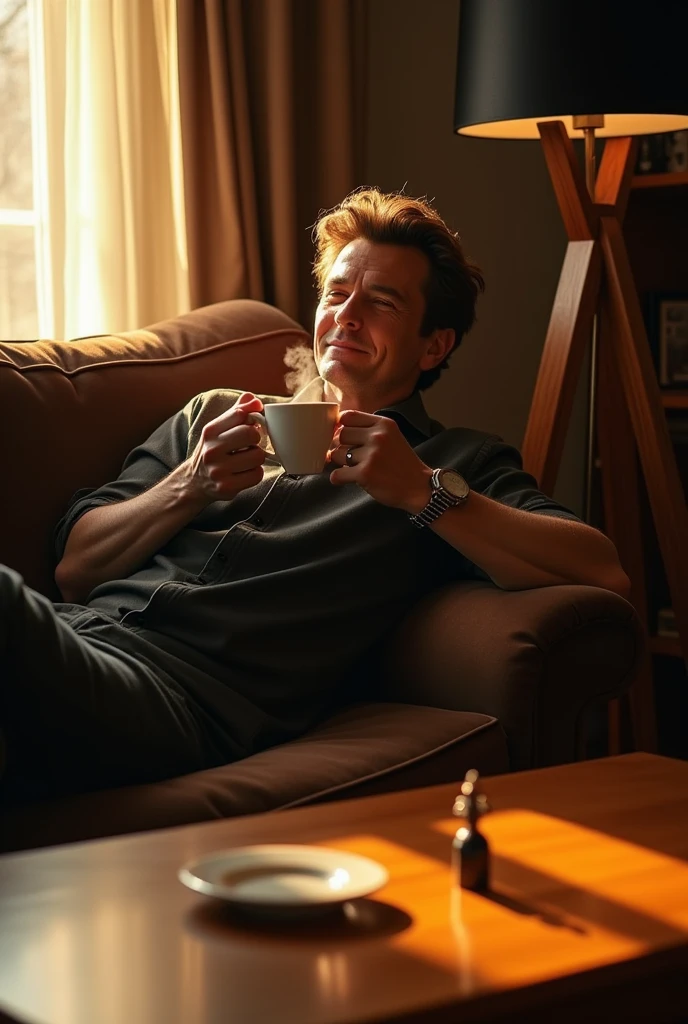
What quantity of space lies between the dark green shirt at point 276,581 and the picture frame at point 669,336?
1327 mm

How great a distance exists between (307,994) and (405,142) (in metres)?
2.86

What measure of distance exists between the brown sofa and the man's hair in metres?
0.33

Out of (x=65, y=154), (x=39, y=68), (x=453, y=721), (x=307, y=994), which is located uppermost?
(x=39, y=68)

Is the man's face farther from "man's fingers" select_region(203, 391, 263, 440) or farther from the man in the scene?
"man's fingers" select_region(203, 391, 263, 440)

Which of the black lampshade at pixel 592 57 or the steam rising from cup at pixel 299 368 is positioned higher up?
the black lampshade at pixel 592 57

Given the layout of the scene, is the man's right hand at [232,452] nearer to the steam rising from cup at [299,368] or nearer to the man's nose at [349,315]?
the man's nose at [349,315]

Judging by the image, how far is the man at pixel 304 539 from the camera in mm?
1812

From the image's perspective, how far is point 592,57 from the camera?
231 centimetres

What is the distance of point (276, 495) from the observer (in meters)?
2.03

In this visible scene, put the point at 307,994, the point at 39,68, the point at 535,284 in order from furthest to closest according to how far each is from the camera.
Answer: the point at 535,284
the point at 39,68
the point at 307,994

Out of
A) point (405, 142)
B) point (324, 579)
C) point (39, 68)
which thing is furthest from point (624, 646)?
point (405, 142)

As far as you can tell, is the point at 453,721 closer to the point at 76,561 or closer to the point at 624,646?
the point at 624,646

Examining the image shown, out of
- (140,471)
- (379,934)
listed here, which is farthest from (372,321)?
(379,934)

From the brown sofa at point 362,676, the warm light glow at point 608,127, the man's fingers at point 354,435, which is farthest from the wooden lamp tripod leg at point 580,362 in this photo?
the man's fingers at point 354,435
